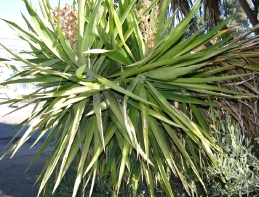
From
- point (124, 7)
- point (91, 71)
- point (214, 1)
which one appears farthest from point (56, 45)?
point (214, 1)

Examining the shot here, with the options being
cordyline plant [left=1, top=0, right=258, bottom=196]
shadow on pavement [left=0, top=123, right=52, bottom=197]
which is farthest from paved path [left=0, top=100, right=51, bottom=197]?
cordyline plant [left=1, top=0, right=258, bottom=196]

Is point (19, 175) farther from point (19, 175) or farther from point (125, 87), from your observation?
point (125, 87)

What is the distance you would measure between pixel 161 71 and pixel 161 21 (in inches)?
29.5

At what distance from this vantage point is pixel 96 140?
3.10 meters

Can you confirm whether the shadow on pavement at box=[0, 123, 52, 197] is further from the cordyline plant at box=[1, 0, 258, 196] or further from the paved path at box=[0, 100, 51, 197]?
the cordyline plant at box=[1, 0, 258, 196]

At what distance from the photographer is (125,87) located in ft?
10.7

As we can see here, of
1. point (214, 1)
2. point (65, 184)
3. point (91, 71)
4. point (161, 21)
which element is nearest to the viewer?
point (91, 71)

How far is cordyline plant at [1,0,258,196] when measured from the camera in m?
2.96

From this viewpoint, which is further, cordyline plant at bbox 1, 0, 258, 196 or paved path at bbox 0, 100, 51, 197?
paved path at bbox 0, 100, 51, 197

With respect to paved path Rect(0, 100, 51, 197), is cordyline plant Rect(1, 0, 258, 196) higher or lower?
higher

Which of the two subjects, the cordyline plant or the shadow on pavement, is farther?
the shadow on pavement

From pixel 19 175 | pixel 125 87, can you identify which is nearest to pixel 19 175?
pixel 19 175

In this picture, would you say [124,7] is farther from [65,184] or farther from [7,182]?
[7,182]

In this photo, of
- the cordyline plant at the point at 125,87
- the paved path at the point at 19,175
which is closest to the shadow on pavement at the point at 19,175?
the paved path at the point at 19,175
